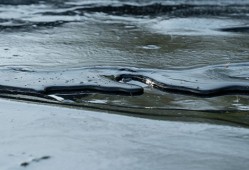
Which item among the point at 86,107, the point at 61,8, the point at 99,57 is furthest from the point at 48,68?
the point at 61,8

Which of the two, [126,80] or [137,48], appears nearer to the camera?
[126,80]

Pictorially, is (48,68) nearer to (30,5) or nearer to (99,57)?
(99,57)

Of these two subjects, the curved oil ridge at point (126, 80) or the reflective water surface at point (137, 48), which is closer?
the reflective water surface at point (137, 48)

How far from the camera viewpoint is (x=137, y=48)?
5148 millimetres

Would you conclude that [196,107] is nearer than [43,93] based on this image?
Yes

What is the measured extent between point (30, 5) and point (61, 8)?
524mm

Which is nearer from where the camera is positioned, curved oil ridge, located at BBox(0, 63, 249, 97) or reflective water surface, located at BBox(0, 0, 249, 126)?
reflective water surface, located at BBox(0, 0, 249, 126)

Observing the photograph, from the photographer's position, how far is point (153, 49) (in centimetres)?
509

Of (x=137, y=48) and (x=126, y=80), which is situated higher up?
(x=137, y=48)

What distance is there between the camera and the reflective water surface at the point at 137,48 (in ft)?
11.9

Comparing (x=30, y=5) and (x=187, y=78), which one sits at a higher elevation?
(x=30, y=5)

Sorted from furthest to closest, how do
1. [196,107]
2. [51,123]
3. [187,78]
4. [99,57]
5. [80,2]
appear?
[80,2]
[99,57]
[187,78]
[196,107]
[51,123]

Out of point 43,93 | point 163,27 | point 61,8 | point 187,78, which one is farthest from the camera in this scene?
point 61,8

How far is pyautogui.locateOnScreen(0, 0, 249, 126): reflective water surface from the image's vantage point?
3627mm
